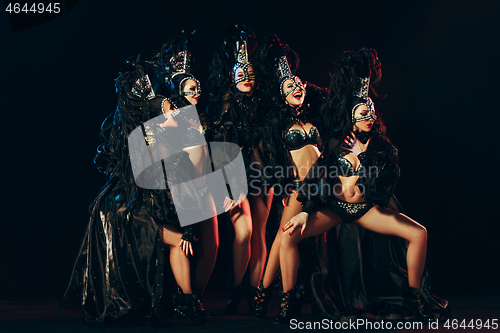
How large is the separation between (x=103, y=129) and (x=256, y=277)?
1769 mm

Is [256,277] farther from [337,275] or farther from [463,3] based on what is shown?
[463,3]

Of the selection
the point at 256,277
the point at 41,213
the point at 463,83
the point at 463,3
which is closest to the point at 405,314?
the point at 256,277

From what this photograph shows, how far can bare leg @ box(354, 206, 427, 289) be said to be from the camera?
3.47 m

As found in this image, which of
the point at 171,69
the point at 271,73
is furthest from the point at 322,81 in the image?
the point at 171,69

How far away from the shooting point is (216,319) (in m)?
3.77

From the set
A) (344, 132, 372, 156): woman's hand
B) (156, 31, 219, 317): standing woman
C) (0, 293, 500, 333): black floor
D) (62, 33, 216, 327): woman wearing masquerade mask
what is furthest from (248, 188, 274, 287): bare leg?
(344, 132, 372, 156): woman's hand

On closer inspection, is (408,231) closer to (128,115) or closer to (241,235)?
(241,235)

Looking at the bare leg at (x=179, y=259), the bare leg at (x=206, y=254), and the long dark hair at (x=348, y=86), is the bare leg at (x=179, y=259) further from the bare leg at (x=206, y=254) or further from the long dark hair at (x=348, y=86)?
the long dark hair at (x=348, y=86)

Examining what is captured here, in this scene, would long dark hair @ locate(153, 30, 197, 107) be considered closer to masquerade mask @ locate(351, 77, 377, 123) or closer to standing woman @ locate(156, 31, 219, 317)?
standing woman @ locate(156, 31, 219, 317)

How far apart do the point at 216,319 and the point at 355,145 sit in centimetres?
175

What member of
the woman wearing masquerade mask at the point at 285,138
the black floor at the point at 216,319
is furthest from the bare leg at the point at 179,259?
the woman wearing masquerade mask at the point at 285,138

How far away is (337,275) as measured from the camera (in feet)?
12.1

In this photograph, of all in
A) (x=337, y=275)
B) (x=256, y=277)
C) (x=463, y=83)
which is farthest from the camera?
(x=463, y=83)

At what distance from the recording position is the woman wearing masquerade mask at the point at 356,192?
3.48 meters
